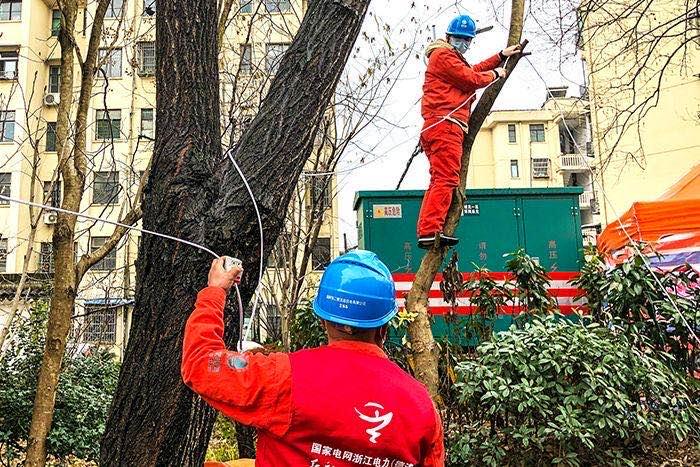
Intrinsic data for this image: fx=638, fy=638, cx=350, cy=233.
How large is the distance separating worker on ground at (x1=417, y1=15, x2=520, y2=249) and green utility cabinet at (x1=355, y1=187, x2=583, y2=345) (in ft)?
5.93

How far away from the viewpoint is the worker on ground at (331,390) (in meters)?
1.85

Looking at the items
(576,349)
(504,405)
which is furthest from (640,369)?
(504,405)

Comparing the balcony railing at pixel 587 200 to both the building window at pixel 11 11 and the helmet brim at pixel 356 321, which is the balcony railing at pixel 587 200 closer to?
the building window at pixel 11 11

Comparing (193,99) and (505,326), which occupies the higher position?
(193,99)

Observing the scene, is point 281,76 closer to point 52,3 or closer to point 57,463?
point 57,463

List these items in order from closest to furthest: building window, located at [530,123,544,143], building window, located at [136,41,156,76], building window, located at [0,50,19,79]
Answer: building window, located at [136,41,156,76]
building window, located at [0,50,19,79]
building window, located at [530,123,544,143]

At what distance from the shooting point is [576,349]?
4.97 m

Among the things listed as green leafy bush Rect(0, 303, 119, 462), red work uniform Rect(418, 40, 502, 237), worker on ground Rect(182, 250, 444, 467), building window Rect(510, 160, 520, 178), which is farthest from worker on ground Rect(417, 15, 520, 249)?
building window Rect(510, 160, 520, 178)

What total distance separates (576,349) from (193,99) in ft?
11.7

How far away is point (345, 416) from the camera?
186 cm

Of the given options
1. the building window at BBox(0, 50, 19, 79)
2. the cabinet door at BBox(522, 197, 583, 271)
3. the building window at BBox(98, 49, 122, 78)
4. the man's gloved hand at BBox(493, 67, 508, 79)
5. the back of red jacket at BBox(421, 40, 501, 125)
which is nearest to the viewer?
the man's gloved hand at BBox(493, 67, 508, 79)

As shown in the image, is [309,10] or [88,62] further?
[88,62]

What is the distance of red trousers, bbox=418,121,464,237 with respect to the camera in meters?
5.24

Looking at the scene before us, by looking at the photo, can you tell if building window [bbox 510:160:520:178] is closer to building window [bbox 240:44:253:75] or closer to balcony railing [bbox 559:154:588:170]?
balcony railing [bbox 559:154:588:170]
